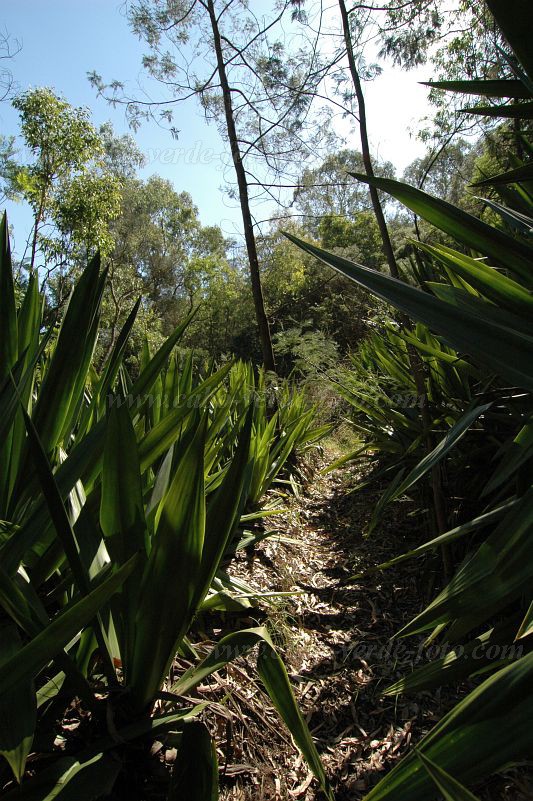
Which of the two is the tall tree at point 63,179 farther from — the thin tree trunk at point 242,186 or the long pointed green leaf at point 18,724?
the long pointed green leaf at point 18,724

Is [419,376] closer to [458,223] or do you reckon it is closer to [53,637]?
[458,223]

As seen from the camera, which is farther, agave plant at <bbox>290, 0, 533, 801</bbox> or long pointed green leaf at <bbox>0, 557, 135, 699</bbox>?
long pointed green leaf at <bbox>0, 557, 135, 699</bbox>

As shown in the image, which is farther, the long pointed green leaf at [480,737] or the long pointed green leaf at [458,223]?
the long pointed green leaf at [458,223]

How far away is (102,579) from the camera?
0.90 meters

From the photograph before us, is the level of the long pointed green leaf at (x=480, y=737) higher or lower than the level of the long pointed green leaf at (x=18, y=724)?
lower

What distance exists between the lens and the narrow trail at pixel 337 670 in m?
1.21

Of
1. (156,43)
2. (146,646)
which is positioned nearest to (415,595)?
(146,646)

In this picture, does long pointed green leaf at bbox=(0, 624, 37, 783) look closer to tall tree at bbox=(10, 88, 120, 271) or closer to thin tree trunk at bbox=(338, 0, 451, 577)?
thin tree trunk at bbox=(338, 0, 451, 577)

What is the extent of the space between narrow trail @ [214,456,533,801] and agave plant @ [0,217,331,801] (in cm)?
39

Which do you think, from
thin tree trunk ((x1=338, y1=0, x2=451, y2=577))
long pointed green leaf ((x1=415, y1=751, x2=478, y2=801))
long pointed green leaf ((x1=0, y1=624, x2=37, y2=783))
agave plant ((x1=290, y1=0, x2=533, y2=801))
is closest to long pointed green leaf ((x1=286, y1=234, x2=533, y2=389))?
agave plant ((x1=290, y1=0, x2=533, y2=801))

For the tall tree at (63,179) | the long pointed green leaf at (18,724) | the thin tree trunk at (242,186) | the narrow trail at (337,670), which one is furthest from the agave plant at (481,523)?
the tall tree at (63,179)

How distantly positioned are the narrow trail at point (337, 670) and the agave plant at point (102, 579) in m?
0.39

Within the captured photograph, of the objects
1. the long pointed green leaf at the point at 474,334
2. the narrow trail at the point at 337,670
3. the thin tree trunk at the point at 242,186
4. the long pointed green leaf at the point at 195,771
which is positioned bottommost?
the narrow trail at the point at 337,670

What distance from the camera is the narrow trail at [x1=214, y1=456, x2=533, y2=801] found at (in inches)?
47.8
